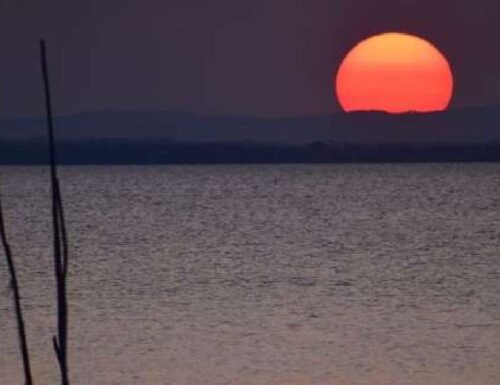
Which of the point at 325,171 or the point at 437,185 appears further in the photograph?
the point at 325,171

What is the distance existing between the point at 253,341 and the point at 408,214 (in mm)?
32728

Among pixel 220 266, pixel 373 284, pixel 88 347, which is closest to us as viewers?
pixel 88 347

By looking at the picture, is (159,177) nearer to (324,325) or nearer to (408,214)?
(408,214)

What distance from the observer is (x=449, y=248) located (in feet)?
107

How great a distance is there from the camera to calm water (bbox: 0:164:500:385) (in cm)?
1403

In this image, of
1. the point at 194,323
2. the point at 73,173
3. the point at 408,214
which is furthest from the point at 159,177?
the point at 194,323

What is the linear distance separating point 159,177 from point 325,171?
11.7 m

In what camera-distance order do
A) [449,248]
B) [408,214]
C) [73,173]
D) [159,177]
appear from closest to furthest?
[449,248], [408,214], [159,177], [73,173]

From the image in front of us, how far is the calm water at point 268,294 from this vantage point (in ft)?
46.0

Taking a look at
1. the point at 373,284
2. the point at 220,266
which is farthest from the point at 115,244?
the point at 373,284

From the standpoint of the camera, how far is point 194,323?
18000 mm

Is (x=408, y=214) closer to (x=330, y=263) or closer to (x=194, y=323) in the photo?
(x=330, y=263)

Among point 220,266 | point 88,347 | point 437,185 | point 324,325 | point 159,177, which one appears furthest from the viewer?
point 159,177

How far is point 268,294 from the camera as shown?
72.3 feet
